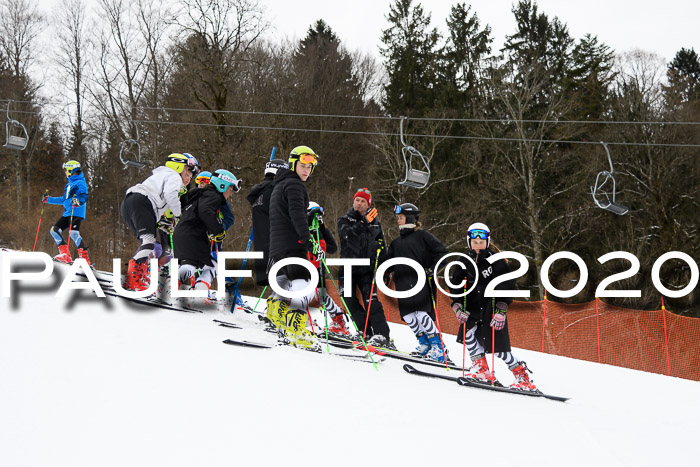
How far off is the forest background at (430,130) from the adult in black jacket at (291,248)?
1449 cm

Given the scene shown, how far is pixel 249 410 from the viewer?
3891mm

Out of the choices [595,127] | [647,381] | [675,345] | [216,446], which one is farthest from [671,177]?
[216,446]

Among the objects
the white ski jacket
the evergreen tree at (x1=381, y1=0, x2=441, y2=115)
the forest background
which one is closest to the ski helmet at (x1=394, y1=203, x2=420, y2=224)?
the white ski jacket

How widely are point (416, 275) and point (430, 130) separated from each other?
23.1m

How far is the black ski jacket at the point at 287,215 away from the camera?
5.61m

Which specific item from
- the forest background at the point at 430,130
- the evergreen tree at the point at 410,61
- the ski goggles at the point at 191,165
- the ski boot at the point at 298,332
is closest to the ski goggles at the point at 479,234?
the ski boot at the point at 298,332

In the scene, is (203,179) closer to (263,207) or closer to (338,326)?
(263,207)

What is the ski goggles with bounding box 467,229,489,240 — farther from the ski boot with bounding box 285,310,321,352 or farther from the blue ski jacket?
the blue ski jacket

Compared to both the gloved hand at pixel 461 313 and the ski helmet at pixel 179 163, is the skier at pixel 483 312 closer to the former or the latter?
the gloved hand at pixel 461 313

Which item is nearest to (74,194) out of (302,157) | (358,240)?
(358,240)

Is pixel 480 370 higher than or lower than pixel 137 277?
lower

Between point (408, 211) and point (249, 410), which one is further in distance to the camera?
point (408, 211)

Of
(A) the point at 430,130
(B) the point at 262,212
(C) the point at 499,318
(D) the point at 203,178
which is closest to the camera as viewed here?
(C) the point at 499,318

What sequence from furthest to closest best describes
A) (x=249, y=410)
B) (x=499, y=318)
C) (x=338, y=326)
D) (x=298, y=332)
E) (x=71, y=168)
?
(x=71, y=168) → (x=338, y=326) → (x=298, y=332) → (x=499, y=318) → (x=249, y=410)
